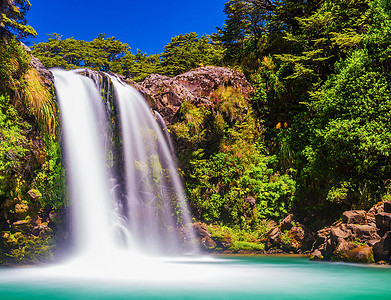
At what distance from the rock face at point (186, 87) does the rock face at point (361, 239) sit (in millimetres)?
9539

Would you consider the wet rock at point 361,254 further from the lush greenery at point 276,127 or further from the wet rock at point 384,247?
the lush greenery at point 276,127

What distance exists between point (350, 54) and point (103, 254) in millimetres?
14862

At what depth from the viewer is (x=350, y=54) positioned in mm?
16875

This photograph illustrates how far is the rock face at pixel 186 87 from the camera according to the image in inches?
710

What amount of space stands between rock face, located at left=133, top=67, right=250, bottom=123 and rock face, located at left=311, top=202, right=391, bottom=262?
9.54m

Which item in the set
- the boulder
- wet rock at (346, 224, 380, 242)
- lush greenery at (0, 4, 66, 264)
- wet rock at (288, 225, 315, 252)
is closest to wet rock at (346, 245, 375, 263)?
the boulder

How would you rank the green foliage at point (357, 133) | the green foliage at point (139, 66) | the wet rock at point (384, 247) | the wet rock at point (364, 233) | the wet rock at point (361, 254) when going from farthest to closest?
the green foliage at point (139, 66)
the green foliage at point (357, 133)
the wet rock at point (364, 233)
the wet rock at point (361, 254)
the wet rock at point (384, 247)

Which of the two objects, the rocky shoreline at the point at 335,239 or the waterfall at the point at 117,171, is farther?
the waterfall at the point at 117,171

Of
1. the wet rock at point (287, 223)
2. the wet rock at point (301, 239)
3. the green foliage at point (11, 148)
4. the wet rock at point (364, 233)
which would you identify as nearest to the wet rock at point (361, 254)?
the wet rock at point (364, 233)

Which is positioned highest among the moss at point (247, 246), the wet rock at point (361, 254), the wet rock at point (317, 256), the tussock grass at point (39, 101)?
the tussock grass at point (39, 101)

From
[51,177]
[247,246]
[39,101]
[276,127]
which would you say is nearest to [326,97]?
[276,127]

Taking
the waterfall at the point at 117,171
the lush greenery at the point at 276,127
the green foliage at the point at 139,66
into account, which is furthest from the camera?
the green foliage at the point at 139,66

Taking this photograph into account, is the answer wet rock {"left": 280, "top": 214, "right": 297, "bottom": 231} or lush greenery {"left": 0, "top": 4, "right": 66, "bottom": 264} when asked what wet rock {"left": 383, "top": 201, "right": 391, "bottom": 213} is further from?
lush greenery {"left": 0, "top": 4, "right": 66, "bottom": 264}

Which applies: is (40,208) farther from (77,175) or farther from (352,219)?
(352,219)
